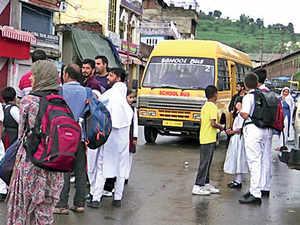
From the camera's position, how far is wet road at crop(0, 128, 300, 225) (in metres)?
6.64

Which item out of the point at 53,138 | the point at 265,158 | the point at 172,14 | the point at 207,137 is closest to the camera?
the point at 53,138

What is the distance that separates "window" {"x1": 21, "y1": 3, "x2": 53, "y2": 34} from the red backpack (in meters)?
16.8

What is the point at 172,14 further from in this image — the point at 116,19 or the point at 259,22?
the point at 259,22

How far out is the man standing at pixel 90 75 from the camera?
755 cm

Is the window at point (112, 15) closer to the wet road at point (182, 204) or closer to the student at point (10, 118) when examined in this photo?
the wet road at point (182, 204)

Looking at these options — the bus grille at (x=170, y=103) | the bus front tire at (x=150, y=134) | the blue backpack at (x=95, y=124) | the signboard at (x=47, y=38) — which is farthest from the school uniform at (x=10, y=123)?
the signboard at (x=47, y=38)

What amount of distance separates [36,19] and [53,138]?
18.1 m

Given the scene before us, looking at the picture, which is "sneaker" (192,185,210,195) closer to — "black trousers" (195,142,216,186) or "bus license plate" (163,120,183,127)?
"black trousers" (195,142,216,186)

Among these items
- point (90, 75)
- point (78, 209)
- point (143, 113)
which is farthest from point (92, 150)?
point (143, 113)

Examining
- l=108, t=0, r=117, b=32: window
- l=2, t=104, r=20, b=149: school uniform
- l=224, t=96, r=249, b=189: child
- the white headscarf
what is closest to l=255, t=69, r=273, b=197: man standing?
l=224, t=96, r=249, b=189: child

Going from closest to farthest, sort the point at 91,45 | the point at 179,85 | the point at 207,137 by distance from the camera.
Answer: the point at 207,137, the point at 179,85, the point at 91,45

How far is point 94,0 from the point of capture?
30938mm

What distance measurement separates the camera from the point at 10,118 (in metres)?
7.21

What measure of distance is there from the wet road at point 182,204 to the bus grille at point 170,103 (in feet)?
9.19
